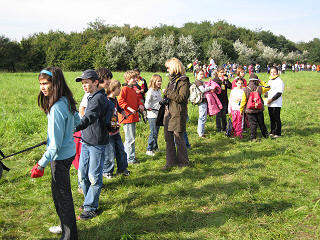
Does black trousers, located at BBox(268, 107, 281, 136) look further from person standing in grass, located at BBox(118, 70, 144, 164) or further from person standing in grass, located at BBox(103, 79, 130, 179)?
person standing in grass, located at BBox(103, 79, 130, 179)

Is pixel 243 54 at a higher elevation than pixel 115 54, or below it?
below

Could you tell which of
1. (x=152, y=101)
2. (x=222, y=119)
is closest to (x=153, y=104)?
(x=152, y=101)

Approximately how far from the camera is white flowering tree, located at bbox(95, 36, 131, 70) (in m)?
42.1

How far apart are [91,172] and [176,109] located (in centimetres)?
230

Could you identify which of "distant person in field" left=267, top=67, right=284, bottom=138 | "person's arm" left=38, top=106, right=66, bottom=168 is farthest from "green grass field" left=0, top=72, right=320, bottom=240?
"person's arm" left=38, top=106, right=66, bottom=168

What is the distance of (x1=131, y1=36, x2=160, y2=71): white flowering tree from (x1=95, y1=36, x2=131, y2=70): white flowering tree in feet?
5.35

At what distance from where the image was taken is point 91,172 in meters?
3.69

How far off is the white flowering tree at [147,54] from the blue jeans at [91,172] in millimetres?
38789

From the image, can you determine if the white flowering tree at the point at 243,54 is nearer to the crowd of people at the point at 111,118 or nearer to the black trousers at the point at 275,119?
the crowd of people at the point at 111,118

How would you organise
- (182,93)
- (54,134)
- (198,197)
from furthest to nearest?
(182,93) → (198,197) → (54,134)

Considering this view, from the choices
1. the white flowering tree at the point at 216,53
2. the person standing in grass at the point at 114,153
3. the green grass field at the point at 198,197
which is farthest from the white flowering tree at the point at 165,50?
the person standing in grass at the point at 114,153

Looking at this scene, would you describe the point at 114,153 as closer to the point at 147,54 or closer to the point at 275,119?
the point at 275,119

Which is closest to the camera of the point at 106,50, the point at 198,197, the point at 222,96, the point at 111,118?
the point at 111,118

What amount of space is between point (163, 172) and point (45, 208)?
2284 millimetres
